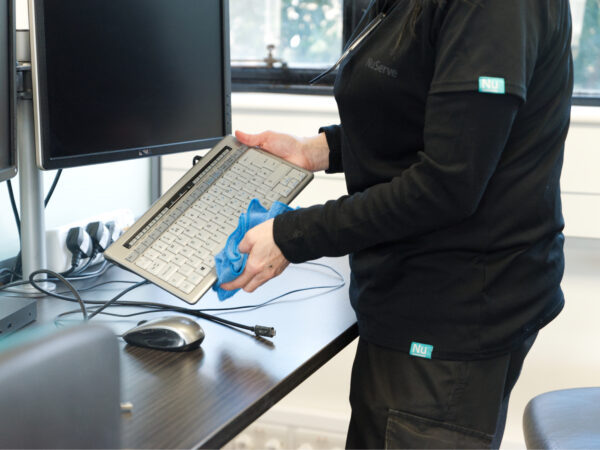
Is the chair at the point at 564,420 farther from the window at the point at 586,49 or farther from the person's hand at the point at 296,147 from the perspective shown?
the window at the point at 586,49

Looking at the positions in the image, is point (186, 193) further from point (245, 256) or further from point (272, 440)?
point (272, 440)

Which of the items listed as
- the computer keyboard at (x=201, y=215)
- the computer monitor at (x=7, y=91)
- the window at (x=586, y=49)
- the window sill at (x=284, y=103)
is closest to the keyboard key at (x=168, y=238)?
the computer keyboard at (x=201, y=215)

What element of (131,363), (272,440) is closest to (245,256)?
(131,363)

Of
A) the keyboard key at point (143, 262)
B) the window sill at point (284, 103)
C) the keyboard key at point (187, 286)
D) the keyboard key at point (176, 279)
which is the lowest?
the keyboard key at point (187, 286)

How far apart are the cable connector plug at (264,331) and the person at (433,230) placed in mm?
62

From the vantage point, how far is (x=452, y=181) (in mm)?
763

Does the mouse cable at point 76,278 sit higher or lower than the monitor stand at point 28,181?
lower

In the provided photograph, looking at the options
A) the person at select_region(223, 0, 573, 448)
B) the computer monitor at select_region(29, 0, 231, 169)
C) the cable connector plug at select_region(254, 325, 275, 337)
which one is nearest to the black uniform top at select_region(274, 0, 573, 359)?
the person at select_region(223, 0, 573, 448)

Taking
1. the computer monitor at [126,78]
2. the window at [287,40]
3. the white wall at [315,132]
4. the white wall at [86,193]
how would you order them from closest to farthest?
the computer monitor at [126,78], the white wall at [86,193], the white wall at [315,132], the window at [287,40]

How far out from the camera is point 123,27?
108 centimetres

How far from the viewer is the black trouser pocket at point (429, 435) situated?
0.86m

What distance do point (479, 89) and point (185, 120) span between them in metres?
0.65

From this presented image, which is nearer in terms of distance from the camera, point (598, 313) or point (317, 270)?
point (317, 270)

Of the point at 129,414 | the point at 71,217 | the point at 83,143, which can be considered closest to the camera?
the point at 129,414
